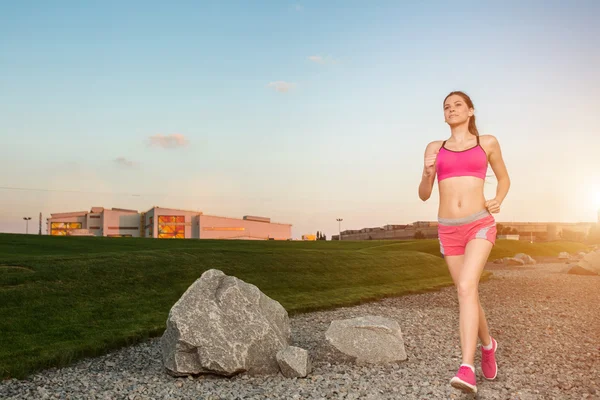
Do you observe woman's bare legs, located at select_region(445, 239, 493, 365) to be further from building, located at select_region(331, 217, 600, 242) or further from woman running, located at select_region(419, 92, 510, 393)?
building, located at select_region(331, 217, 600, 242)

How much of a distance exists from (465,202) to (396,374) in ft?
10.8

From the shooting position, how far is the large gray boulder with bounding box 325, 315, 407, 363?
8.25 meters

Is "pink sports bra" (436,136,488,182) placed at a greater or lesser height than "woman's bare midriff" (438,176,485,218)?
greater

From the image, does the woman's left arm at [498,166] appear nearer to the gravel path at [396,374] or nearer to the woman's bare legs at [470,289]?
the woman's bare legs at [470,289]

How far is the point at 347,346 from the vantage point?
27.3 ft

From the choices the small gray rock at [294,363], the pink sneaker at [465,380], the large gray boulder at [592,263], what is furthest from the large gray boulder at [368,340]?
the large gray boulder at [592,263]

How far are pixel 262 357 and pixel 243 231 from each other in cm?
10530

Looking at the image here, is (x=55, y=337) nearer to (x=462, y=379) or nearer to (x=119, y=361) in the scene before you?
(x=119, y=361)

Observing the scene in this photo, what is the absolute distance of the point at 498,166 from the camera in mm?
5711

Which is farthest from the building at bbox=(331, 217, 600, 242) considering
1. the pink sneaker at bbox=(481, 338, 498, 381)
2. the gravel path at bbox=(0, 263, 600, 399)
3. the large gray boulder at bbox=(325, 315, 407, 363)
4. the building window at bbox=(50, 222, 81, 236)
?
the pink sneaker at bbox=(481, 338, 498, 381)

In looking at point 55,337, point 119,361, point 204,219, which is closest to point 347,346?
point 119,361

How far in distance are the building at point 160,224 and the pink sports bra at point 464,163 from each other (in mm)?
101024

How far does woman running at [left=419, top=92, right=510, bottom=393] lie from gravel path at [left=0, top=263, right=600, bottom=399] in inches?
52.6

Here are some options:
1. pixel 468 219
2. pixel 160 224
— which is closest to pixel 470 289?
pixel 468 219
